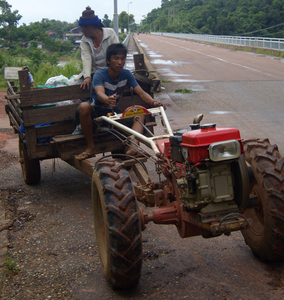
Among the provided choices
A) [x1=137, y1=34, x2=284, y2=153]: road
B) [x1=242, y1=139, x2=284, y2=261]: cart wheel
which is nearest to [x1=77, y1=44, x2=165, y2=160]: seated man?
[x1=242, y1=139, x2=284, y2=261]: cart wheel

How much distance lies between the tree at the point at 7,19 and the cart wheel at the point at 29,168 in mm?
40706

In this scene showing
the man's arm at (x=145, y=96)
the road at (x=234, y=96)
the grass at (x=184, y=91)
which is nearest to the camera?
the man's arm at (x=145, y=96)

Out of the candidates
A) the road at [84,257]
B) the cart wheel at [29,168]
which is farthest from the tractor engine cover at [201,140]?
the cart wheel at [29,168]

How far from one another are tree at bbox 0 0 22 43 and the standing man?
133ft

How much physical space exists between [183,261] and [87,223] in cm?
156

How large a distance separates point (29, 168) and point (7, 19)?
42239 mm

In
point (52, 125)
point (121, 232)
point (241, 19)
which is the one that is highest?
point (241, 19)

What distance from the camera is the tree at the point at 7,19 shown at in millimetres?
43562

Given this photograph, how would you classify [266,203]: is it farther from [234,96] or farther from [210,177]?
[234,96]

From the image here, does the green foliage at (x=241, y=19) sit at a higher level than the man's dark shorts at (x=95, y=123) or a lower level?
higher

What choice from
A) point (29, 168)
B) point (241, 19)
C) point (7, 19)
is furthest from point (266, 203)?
point (241, 19)

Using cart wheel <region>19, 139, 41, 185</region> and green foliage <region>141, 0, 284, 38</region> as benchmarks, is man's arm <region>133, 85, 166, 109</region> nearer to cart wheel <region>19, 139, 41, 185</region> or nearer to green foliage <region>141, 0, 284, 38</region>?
cart wheel <region>19, 139, 41, 185</region>

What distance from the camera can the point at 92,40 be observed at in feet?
21.3

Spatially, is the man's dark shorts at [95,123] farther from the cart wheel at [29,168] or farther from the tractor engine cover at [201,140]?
the tractor engine cover at [201,140]
